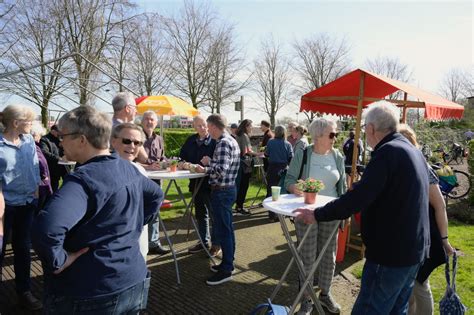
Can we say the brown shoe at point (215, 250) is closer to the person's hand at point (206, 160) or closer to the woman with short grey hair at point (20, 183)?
the person's hand at point (206, 160)

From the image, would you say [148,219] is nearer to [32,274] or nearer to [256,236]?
[32,274]

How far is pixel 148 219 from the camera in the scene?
6.47 ft

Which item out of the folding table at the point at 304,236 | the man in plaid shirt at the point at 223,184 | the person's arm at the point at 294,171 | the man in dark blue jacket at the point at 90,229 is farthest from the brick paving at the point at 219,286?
the man in dark blue jacket at the point at 90,229

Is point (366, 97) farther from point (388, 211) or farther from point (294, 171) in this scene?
point (388, 211)

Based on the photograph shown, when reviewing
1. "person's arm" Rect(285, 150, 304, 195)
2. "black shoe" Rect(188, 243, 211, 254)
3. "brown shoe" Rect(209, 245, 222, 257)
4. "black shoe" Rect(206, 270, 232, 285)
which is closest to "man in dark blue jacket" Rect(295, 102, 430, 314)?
"person's arm" Rect(285, 150, 304, 195)

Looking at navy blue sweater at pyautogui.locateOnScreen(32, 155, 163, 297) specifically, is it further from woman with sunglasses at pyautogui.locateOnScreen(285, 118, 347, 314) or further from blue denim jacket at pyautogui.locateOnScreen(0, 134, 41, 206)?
woman with sunglasses at pyautogui.locateOnScreen(285, 118, 347, 314)

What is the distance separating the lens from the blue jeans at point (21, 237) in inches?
119

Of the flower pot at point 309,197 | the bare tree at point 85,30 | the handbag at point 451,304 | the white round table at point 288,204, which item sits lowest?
the handbag at point 451,304

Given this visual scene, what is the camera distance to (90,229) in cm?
143

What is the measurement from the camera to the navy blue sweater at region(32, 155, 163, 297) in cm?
129

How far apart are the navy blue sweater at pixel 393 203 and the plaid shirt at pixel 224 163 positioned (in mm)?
1806

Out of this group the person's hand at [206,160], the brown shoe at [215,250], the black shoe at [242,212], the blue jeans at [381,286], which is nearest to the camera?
the blue jeans at [381,286]

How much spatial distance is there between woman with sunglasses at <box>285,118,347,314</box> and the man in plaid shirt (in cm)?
68

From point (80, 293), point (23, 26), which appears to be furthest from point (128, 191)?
point (23, 26)
